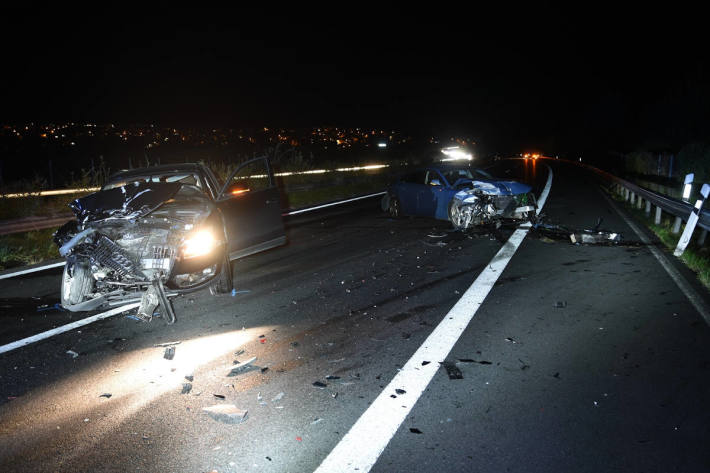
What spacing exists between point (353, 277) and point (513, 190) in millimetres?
5264

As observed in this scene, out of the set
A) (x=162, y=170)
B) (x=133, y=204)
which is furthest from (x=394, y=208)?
(x=133, y=204)

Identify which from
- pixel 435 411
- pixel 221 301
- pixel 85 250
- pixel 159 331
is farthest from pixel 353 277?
pixel 435 411

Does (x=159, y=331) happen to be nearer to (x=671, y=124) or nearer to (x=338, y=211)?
(x=338, y=211)

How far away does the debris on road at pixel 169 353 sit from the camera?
4.83 metres

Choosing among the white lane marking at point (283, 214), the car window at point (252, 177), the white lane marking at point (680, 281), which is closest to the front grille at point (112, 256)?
the white lane marking at point (283, 214)

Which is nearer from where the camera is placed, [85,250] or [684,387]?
[684,387]

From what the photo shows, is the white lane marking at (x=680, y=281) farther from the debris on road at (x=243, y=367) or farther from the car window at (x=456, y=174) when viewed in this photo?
the debris on road at (x=243, y=367)

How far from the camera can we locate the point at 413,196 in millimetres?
13070

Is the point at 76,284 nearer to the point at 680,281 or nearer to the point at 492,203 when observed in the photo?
the point at 680,281

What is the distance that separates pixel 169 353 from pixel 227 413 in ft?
4.81

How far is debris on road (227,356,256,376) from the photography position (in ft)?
14.6

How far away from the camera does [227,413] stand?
373 cm

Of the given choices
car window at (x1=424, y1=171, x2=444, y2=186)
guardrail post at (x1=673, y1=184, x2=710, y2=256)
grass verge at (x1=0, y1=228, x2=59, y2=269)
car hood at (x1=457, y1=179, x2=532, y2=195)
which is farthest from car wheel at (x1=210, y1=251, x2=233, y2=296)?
guardrail post at (x1=673, y1=184, x2=710, y2=256)

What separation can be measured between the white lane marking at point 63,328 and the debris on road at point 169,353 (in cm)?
149
